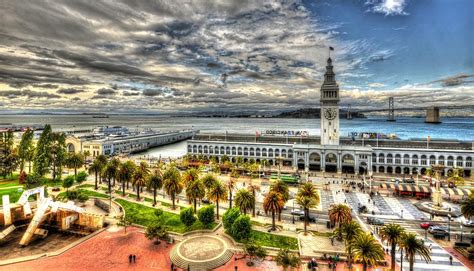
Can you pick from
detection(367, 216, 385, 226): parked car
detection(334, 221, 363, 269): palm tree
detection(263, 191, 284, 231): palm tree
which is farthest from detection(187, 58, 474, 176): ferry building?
detection(334, 221, 363, 269): palm tree

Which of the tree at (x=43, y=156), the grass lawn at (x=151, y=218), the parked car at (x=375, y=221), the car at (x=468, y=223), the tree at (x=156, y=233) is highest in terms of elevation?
the tree at (x=43, y=156)

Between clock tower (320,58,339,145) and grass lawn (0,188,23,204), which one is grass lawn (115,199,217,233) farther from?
clock tower (320,58,339,145)

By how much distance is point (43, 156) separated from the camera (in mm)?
85312

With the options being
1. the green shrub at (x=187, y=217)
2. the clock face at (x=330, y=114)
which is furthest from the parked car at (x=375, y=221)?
the clock face at (x=330, y=114)

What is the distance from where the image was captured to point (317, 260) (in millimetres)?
42656

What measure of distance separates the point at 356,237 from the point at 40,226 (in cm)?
5752

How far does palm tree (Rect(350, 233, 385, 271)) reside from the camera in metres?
34.8

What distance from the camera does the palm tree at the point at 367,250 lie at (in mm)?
34781

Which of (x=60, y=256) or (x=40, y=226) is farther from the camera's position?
(x=40, y=226)

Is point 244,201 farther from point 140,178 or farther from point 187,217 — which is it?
point 140,178

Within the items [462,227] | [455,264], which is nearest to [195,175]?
[455,264]

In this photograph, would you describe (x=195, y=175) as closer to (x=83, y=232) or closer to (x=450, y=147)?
(x=83, y=232)

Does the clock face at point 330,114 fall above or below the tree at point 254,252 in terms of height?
above

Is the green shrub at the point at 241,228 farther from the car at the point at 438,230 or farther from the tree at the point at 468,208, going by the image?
the tree at the point at 468,208
